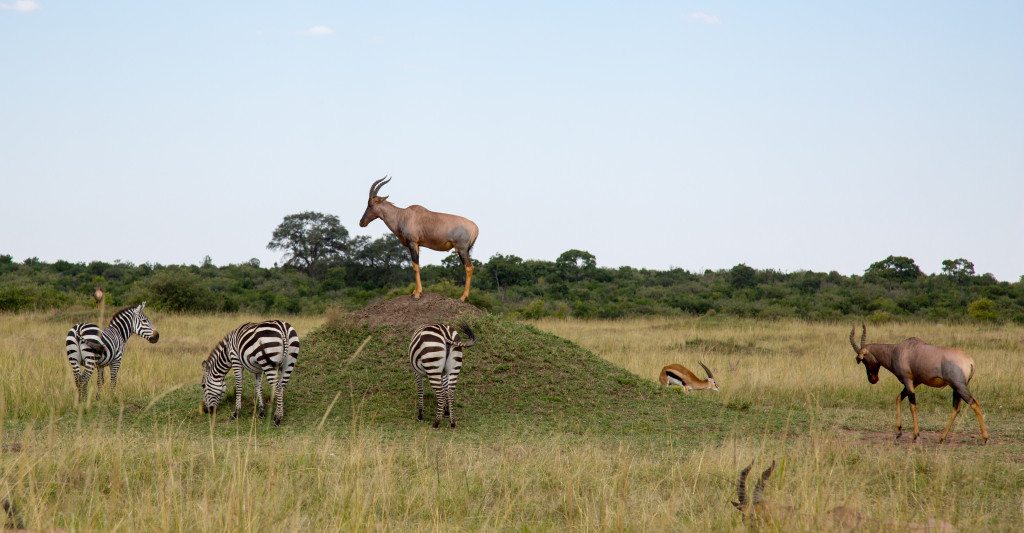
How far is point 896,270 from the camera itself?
50094mm

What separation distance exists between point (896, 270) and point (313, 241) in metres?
30.9

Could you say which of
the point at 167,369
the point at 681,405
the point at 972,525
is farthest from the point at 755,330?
the point at 972,525

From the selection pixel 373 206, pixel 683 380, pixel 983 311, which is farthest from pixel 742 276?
pixel 373 206

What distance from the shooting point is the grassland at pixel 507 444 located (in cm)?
557

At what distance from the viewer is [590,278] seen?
161 ft

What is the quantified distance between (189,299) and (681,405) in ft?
74.2

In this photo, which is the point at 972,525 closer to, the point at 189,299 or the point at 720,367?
the point at 720,367

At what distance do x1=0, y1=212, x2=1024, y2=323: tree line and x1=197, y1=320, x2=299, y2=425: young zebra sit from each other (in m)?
13.8

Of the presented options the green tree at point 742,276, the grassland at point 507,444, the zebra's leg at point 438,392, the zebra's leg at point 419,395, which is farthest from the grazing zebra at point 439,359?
the green tree at point 742,276

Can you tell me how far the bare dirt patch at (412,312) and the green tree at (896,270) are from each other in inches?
1613

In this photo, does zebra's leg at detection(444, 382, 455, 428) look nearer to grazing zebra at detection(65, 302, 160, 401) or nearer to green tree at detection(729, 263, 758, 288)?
grazing zebra at detection(65, 302, 160, 401)

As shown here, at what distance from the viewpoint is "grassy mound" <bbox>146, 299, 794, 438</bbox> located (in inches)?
449

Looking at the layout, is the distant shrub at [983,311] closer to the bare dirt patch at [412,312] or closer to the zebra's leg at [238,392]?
the bare dirt patch at [412,312]

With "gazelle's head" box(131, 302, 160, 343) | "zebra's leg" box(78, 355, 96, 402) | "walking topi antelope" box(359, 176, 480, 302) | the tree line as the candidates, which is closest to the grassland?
"zebra's leg" box(78, 355, 96, 402)
